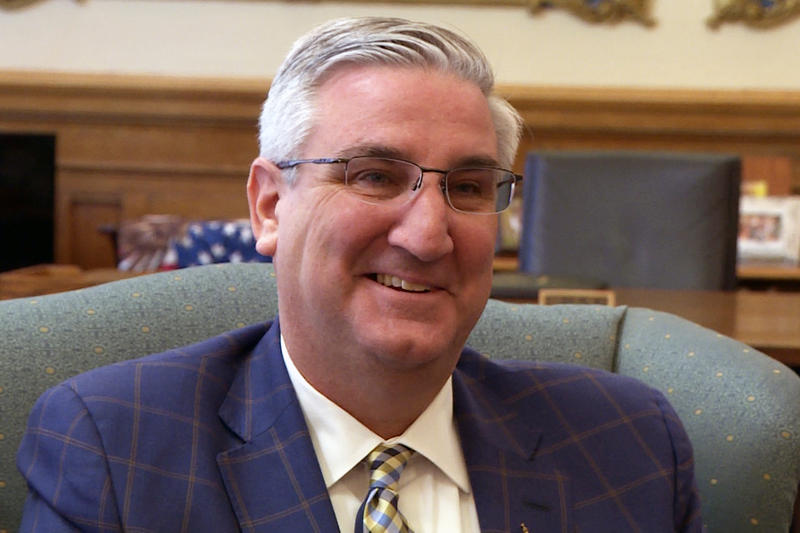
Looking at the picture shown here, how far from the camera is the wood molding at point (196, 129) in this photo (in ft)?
16.9

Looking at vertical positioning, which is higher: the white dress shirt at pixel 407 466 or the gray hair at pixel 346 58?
the gray hair at pixel 346 58

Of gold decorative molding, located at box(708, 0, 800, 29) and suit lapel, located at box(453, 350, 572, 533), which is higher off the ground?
gold decorative molding, located at box(708, 0, 800, 29)

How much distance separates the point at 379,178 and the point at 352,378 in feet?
0.76

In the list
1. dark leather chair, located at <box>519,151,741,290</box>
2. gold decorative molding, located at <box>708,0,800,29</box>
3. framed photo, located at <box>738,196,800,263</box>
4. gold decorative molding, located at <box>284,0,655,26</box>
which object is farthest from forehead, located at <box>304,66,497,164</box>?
gold decorative molding, located at <box>708,0,800,29</box>

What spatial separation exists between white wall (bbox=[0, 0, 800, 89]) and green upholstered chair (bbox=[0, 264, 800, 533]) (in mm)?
3599

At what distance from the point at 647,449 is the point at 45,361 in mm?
795

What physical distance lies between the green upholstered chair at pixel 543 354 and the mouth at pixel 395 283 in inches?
16.6

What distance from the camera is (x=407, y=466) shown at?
1.32 metres

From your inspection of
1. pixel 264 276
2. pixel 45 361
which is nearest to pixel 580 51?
pixel 264 276

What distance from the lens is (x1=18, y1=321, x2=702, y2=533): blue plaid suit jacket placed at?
3.78 ft

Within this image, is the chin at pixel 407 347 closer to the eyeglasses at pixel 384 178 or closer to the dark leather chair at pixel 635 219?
the eyeglasses at pixel 384 178

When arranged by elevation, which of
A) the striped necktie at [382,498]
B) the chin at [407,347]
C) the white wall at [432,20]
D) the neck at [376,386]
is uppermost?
the white wall at [432,20]

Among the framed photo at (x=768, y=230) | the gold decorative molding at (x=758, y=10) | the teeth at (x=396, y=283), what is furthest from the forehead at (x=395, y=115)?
the gold decorative molding at (x=758, y=10)

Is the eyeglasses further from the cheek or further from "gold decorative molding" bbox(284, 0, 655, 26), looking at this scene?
"gold decorative molding" bbox(284, 0, 655, 26)
